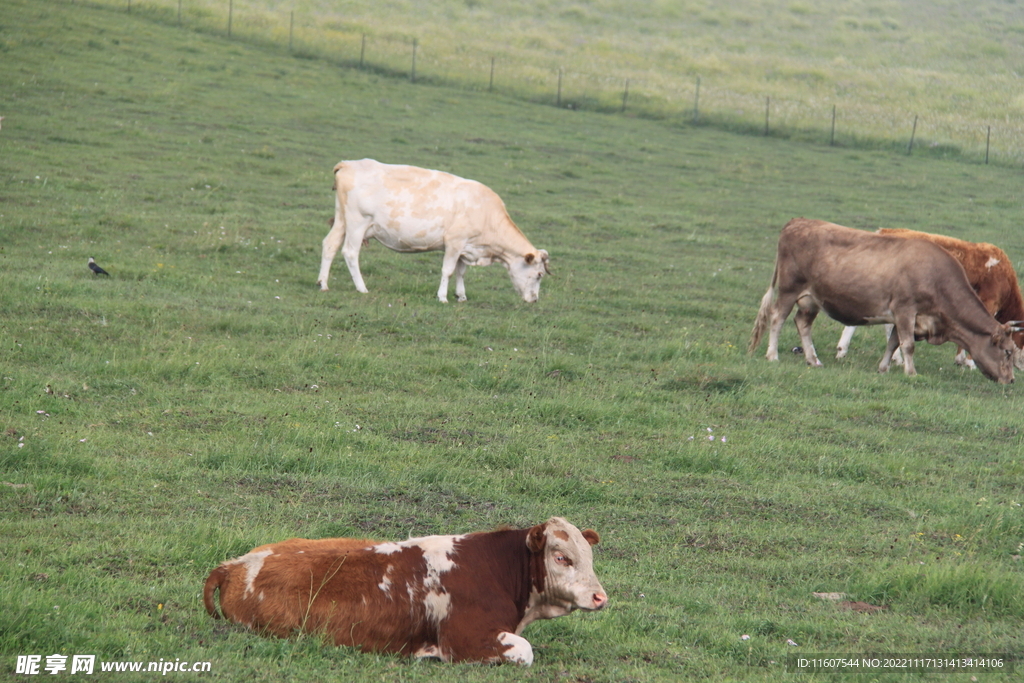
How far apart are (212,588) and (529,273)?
11.1 meters

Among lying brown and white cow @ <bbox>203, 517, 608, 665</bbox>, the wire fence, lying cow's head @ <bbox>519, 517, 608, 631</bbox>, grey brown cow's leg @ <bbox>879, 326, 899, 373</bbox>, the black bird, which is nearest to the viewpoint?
lying brown and white cow @ <bbox>203, 517, 608, 665</bbox>

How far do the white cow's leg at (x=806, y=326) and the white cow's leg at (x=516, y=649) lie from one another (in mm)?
9743

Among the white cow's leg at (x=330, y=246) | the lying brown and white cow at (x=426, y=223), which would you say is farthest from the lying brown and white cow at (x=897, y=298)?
the white cow's leg at (x=330, y=246)

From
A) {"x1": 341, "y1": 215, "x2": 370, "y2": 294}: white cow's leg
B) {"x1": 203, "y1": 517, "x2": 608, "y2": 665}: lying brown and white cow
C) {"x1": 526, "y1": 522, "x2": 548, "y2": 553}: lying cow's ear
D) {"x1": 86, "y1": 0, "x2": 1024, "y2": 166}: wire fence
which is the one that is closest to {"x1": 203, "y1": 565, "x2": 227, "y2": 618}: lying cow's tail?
{"x1": 203, "y1": 517, "x2": 608, "y2": 665}: lying brown and white cow

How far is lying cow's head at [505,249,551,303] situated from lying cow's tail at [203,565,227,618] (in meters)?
10.7

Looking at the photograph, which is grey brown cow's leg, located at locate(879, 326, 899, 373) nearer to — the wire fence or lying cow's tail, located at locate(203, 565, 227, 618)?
lying cow's tail, located at locate(203, 565, 227, 618)

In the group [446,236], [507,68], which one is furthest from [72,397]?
[507,68]

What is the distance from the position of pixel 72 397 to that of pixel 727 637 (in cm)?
619

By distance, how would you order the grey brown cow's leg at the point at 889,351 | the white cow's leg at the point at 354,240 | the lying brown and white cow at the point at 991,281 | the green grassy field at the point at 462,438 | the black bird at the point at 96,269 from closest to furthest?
the green grassy field at the point at 462,438, the black bird at the point at 96,269, the grey brown cow's leg at the point at 889,351, the lying brown and white cow at the point at 991,281, the white cow's leg at the point at 354,240

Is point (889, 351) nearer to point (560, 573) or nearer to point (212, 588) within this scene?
point (560, 573)

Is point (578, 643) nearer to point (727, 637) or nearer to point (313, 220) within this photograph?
point (727, 637)

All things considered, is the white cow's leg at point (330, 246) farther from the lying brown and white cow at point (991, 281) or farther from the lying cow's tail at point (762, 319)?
the lying brown and white cow at point (991, 281)

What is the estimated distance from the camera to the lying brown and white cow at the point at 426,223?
15469 mm

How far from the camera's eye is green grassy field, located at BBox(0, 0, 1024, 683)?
562 cm
